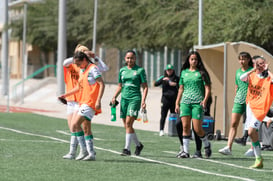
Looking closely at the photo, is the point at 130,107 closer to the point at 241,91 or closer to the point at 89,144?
the point at 89,144

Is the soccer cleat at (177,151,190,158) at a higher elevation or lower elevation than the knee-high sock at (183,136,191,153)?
lower

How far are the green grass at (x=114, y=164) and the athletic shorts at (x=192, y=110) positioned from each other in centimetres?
77

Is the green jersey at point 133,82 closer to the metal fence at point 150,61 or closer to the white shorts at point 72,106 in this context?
the white shorts at point 72,106

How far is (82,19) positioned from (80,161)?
4048cm

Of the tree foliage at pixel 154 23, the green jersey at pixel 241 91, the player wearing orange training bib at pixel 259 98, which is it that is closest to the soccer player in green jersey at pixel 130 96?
the green jersey at pixel 241 91

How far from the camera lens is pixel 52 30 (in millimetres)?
59688

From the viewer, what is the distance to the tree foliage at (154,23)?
31828 millimetres

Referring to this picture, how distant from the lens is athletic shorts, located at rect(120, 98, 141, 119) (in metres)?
15.7

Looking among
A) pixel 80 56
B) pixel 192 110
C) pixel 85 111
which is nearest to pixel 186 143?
pixel 192 110

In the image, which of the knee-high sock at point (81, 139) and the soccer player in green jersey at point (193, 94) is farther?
the soccer player in green jersey at point (193, 94)

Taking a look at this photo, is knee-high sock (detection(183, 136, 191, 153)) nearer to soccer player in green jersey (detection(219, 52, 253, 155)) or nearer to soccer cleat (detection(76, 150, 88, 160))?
soccer player in green jersey (detection(219, 52, 253, 155))

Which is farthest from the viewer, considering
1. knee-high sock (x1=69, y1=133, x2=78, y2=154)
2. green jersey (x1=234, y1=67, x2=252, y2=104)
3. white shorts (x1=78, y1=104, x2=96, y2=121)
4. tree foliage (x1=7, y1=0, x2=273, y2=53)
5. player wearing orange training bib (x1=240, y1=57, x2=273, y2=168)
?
tree foliage (x1=7, y1=0, x2=273, y2=53)

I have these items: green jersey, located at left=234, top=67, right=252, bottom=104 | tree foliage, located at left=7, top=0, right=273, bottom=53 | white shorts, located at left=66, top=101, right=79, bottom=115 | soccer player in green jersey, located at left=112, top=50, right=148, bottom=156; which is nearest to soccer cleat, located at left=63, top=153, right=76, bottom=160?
white shorts, located at left=66, top=101, right=79, bottom=115

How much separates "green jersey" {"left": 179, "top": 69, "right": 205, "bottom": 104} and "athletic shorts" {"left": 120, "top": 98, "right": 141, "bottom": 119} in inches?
31.3
